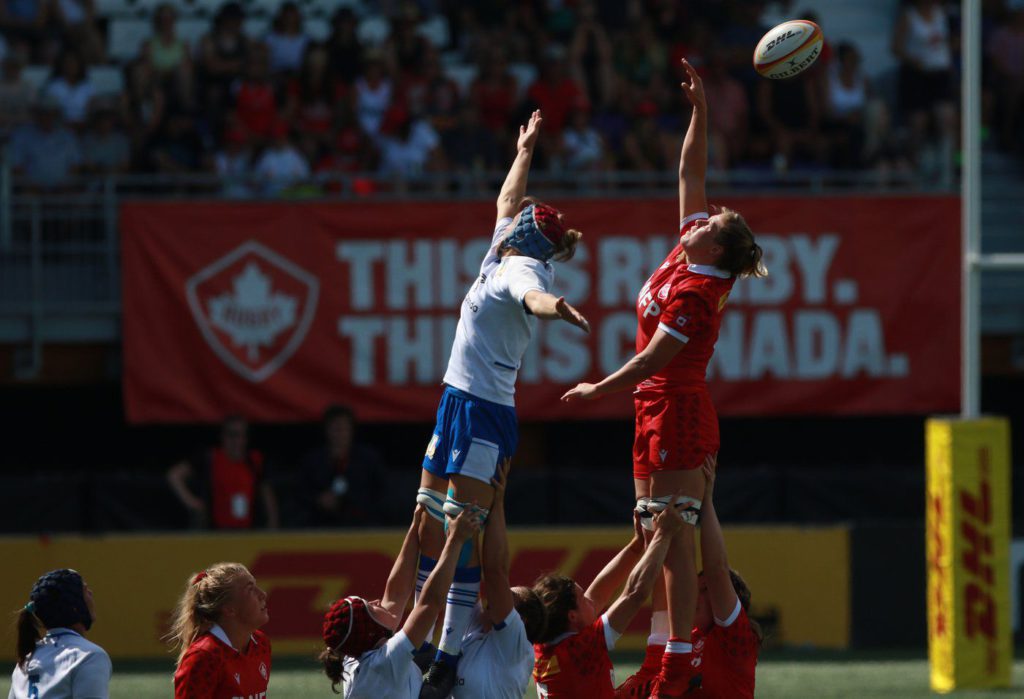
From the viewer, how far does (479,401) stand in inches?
260

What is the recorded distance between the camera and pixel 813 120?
15539mm

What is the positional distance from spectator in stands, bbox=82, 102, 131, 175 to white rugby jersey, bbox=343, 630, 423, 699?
9.50 m

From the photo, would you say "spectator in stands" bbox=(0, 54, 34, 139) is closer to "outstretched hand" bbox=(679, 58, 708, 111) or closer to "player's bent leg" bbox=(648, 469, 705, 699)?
"outstretched hand" bbox=(679, 58, 708, 111)

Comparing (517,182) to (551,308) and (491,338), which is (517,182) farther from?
(551,308)

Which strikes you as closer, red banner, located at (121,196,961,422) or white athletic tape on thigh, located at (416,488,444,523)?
white athletic tape on thigh, located at (416,488,444,523)

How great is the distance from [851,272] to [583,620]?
340 inches

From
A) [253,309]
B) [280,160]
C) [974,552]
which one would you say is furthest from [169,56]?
[974,552]

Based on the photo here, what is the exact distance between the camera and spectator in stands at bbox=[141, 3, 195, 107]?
49.5ft

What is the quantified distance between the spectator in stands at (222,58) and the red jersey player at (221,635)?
9702 millimetres

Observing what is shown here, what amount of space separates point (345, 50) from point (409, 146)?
50.4 inches

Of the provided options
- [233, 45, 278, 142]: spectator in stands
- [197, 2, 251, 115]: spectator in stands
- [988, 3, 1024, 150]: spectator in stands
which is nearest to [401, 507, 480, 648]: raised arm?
[233, 45, 278, 142]: spectator in stands

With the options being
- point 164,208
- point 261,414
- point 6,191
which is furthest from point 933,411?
point 6,191

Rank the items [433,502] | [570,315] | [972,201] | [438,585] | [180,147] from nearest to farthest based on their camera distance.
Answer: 1. [570,315]
2. [438,585]
3. [433,502]
4. [972,201]
5. [180,147]

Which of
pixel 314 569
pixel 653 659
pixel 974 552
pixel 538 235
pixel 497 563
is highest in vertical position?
pixel 538 235
